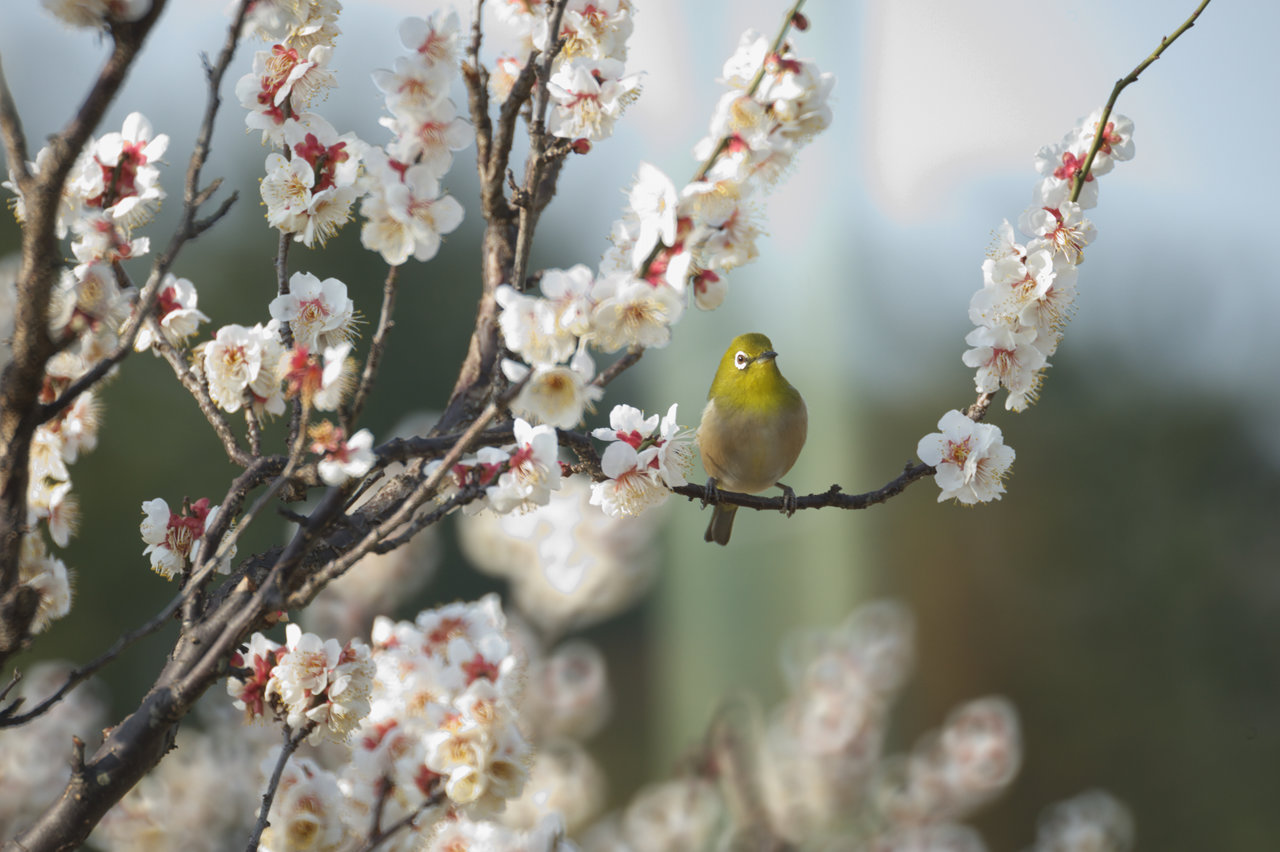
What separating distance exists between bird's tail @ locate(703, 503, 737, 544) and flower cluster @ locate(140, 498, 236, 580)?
1.18 m

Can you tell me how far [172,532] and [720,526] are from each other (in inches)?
48.8

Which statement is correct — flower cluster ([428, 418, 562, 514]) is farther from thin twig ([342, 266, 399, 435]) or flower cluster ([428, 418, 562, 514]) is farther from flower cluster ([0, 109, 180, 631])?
flower cluster ([0, 109, 180, 631])

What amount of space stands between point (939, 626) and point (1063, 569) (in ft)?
3.69

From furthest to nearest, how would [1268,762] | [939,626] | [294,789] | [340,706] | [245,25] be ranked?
[939,626] < [1268,762] < [294,789] < [340,706] < [245,25]

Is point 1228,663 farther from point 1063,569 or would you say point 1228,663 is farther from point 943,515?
point 943,515

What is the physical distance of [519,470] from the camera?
0.69 meters

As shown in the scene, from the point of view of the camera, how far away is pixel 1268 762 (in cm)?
589

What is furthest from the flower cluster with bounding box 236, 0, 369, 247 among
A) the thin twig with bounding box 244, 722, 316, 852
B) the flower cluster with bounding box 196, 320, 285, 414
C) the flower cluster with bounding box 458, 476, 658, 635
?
the flower cluster with bounding box 458, 476, 658, 635

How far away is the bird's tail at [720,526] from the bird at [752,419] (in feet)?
0.54

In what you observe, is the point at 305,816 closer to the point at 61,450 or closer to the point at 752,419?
the point at 61,450

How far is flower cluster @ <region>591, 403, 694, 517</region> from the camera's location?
90 cm

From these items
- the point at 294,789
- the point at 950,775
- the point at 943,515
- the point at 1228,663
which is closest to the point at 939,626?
the point at 943,515

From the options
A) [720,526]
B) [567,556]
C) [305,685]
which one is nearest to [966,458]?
[305,685]

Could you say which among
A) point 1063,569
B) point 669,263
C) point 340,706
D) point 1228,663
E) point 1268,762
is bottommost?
point 340,706
